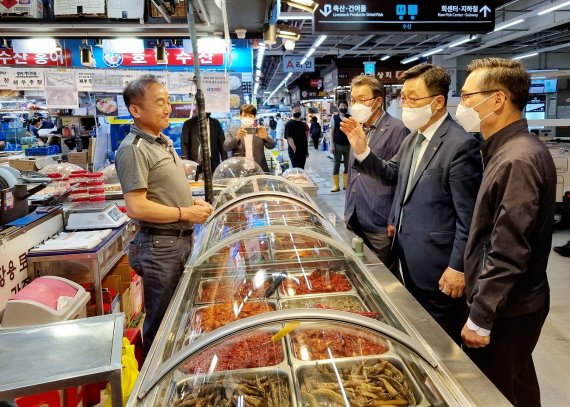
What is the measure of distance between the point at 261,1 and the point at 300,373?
3.41 m

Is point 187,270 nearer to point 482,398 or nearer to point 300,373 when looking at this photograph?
point 300,373

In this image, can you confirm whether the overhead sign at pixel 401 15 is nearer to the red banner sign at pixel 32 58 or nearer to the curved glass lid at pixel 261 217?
the curved glass lid at pixel 261 217

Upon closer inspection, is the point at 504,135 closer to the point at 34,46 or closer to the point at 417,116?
the point at 417,116

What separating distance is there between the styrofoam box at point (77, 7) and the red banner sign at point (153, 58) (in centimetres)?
362

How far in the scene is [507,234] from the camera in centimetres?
204

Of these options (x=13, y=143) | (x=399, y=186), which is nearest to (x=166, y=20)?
(x=399, y=186)

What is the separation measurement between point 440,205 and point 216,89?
596cm

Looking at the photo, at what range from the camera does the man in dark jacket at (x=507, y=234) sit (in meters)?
2.05

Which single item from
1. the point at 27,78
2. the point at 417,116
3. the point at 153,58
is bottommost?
the point at 417,116

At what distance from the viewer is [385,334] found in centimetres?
148

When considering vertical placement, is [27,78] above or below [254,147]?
above

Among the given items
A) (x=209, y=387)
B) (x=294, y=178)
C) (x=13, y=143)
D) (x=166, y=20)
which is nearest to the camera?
(x=209, y=387)

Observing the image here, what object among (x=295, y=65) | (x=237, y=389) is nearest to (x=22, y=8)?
(x=237, y=389)

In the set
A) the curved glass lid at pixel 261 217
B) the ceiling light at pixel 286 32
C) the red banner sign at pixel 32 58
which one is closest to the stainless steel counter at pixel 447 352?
the curved glass lid at pixel 261 217
